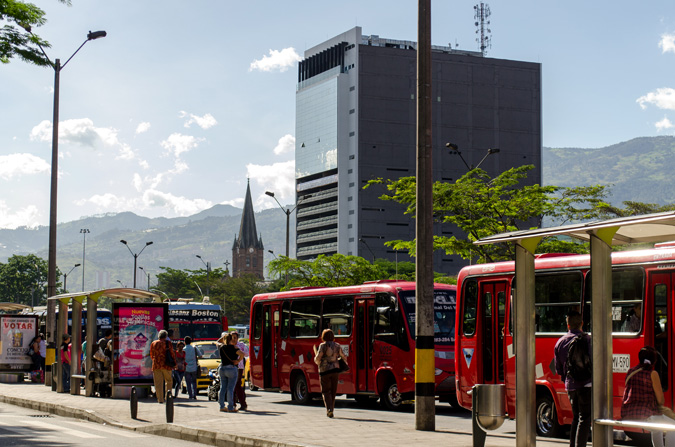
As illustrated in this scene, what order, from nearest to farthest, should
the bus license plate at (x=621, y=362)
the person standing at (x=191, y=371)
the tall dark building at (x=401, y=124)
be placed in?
the bus license plate at (x=621, y=362) → the person standing at (x=191, y=371) → the tall dark building at (x=401, y=124)

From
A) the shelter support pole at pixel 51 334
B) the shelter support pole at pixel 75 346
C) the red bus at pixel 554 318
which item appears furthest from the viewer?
the shelter support pole at pixel 51 334

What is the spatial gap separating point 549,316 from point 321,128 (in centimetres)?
14903

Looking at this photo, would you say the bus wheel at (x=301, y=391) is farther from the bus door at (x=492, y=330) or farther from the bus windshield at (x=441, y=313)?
the bus door at (x=492, y=330)

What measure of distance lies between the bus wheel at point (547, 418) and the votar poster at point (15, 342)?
79.7 ft

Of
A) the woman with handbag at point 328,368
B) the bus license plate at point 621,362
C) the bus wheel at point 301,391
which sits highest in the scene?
the bus license plate at point 621,362

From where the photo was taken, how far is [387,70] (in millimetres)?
148500

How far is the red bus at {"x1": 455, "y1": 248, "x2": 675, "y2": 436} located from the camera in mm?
13461

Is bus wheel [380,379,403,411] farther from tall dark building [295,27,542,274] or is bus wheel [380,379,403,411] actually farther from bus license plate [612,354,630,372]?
tall dark building [295,27,542,274]

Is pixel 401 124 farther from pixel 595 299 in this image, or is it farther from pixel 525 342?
pixel 595 299

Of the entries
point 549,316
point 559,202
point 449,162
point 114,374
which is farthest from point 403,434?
point 449,162

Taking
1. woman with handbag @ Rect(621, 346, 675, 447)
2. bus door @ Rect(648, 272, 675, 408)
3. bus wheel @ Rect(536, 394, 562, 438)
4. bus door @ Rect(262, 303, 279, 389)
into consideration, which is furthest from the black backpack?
bus door @ Rect(262, 303, 279, 389)

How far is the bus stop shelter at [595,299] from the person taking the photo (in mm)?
9266

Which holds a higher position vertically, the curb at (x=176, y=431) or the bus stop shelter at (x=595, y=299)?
the bus stop shelter at (x=595, y=299)

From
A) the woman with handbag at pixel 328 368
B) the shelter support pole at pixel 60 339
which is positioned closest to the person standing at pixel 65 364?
the shelter support pole at pixel 60 339
